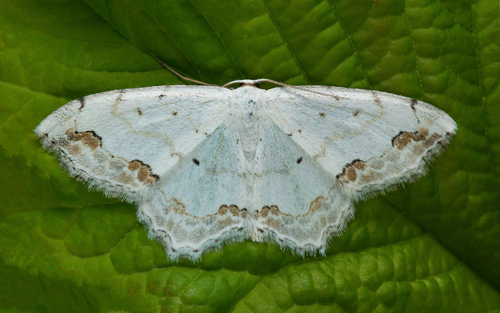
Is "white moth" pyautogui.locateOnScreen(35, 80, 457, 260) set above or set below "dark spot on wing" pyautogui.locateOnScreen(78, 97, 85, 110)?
below

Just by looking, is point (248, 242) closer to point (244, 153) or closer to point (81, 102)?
point (244, 153)

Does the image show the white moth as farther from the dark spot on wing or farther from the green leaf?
the green leaf

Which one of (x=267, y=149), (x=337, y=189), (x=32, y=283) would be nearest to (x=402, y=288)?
(x=337, y=189)

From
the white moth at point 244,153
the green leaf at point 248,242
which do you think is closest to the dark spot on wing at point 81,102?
the white moth at point 244,153

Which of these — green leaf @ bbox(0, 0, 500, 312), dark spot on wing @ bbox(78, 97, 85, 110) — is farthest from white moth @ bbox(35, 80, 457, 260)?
green leaf @ bbox(0, 0, 500, 312)

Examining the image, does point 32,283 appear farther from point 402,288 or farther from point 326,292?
point 402,288
